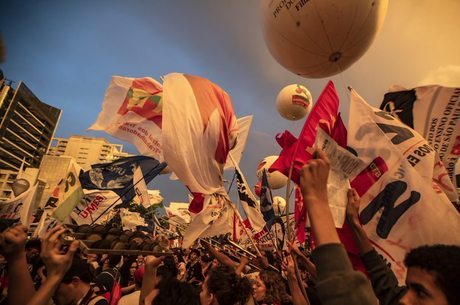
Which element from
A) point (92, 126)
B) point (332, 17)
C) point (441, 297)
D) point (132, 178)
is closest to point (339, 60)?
point (332, 17)

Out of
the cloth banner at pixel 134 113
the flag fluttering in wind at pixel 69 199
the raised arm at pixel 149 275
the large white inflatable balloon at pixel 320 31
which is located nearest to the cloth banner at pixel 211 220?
the raised arm at pixel 149 275

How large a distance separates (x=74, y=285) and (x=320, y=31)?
4.45m

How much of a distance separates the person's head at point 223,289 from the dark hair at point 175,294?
250mm

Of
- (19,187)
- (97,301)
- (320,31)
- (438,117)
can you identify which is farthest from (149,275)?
(19,187)

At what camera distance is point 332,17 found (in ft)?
12.8

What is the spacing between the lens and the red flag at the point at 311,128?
3607 millimetres

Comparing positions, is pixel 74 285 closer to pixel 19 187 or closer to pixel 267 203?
pixel 267 203

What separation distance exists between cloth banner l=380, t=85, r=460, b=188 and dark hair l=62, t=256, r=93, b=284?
448 cm

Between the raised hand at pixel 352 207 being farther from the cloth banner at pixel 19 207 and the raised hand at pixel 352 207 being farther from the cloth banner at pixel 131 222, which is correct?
the cloth banner at pixel 131 222

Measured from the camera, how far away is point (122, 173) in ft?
28.8

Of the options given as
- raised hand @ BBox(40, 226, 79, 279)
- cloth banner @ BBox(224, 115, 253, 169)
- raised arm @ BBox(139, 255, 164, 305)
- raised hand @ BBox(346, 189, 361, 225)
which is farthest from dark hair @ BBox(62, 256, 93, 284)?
cloth banner @ BBox(224, 115, 253, 169)

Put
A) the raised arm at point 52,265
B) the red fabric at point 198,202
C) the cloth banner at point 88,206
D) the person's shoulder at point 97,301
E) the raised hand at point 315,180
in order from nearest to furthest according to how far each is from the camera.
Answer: the raised hand at point 315,180 → the raised arm at point 52,265 → the person's shoulder at point 97,301 → the red fabric at point 198,202 → the cloth banner at point 88,206

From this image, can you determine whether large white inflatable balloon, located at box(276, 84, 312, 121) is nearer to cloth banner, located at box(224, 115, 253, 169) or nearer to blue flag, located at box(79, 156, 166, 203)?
cloth banner, located at box(224, 115, 253, 169)

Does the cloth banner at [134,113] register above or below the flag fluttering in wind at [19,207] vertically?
above
